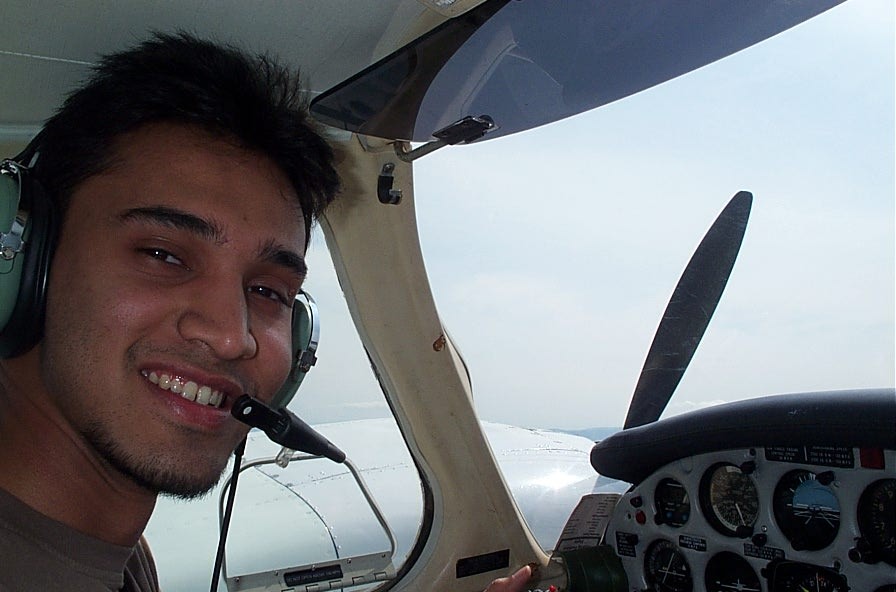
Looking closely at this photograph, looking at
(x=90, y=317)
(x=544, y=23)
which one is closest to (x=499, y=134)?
(x=544, y=23)

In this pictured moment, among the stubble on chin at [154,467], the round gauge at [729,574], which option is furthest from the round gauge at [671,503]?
the stubble on chin at [154,467]

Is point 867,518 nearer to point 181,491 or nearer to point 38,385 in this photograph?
point 181,491

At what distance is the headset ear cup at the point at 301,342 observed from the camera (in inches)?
54.1

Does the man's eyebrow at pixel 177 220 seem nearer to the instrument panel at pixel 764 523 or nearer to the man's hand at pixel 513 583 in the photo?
the man's hand at pixel 513 583

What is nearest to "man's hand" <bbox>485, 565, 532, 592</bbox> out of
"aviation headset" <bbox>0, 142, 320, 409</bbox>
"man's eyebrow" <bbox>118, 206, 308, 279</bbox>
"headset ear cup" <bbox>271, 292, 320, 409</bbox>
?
"headset ear cup" <bbox>271, 292, 320, 409</bbox>

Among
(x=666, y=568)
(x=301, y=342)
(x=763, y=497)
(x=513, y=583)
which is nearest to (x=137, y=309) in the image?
(x=301, y=342)

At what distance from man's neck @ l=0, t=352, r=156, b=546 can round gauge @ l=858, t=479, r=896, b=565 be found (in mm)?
1497

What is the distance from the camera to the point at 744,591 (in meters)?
1.81

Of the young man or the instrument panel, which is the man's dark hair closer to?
the young man

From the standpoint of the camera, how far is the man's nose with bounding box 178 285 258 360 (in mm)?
930

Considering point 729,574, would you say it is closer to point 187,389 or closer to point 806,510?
point 806,510

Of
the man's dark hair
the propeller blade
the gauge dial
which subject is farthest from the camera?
the gauge dial

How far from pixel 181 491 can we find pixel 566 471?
178 centimetres

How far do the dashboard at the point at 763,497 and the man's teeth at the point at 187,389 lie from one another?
1256mm
